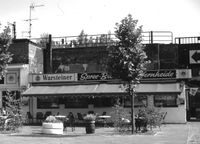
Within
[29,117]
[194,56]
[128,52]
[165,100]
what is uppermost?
[194,56]

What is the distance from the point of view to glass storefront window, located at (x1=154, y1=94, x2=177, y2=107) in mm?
30469

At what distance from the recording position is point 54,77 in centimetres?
3316

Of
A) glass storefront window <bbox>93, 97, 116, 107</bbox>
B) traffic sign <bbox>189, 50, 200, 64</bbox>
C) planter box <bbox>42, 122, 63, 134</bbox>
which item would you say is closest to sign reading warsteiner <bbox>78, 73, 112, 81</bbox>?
glass storefront window <bbox>93, 97, 116, 107</bbox>

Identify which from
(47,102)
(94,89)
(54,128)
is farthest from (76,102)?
(54,128)

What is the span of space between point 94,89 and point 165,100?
5.30 metres

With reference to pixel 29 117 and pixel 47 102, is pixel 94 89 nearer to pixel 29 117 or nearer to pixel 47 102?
pixel 47 102

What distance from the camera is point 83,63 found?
34.9 metres

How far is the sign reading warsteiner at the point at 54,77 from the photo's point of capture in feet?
107

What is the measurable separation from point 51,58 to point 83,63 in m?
3.19

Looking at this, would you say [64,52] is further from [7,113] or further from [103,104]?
[7,113]

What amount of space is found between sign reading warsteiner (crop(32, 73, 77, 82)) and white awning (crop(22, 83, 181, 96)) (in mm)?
621

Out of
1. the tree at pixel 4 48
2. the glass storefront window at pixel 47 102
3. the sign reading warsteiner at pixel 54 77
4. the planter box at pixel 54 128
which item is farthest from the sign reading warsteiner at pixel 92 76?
the planter box at pixel 54 128

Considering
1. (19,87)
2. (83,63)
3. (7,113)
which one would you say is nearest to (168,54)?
(83,63)

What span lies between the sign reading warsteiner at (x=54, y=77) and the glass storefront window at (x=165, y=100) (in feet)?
21.6
